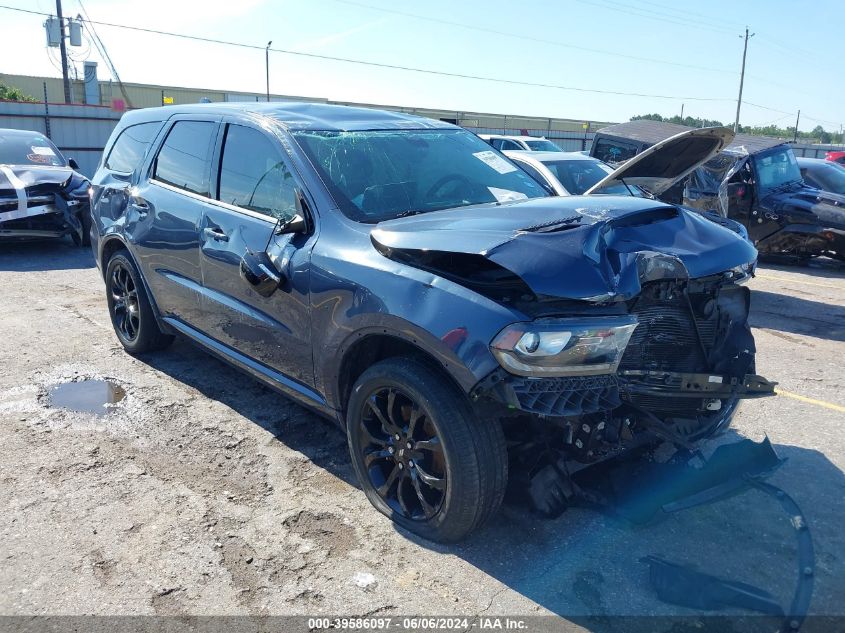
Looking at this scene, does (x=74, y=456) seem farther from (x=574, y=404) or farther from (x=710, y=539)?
(x=710, y=539)

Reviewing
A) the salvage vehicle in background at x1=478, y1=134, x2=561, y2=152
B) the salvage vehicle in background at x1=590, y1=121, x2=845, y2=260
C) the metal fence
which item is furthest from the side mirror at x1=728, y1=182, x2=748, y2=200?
the metal fence

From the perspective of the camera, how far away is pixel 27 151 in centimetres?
1043

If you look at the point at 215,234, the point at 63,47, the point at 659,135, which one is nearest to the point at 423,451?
the point at 215,234

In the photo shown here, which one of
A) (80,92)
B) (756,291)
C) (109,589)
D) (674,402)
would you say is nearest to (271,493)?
(109,589)

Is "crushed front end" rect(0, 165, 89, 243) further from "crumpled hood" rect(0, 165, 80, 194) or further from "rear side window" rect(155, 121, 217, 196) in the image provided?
"rear side window" rect(155, 121, 217, 196)

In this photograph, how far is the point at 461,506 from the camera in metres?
2.84

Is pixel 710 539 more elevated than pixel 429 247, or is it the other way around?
pixel 429 247

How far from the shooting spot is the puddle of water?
458 centimetres

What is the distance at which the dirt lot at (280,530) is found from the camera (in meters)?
2.76

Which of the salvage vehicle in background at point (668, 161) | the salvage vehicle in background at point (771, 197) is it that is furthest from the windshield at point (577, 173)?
the salvage vehicle in background at point (668, 161)

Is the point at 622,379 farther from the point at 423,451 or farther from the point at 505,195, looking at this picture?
the point at 505,195

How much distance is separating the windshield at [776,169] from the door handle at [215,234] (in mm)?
8184

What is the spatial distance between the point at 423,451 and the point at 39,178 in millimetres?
8962

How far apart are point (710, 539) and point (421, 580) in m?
1.34
